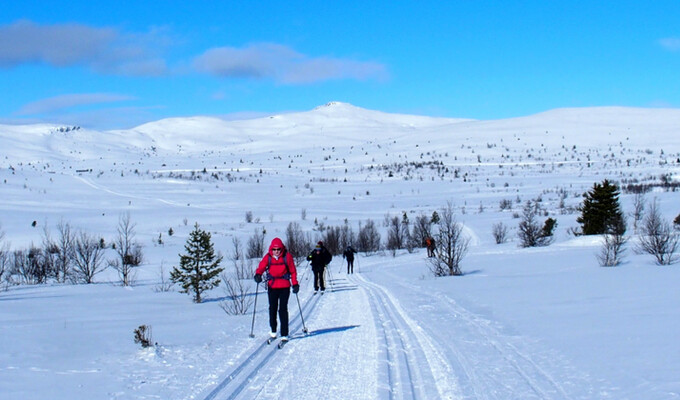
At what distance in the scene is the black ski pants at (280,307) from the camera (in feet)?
28.9

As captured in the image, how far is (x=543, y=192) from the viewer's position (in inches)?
2367

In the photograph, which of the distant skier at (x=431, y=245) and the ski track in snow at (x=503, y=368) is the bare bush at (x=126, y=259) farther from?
the ski track in snow at (x=503, y=368)

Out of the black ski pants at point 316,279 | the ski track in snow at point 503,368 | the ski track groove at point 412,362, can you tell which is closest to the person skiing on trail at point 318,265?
the black ski pants at point 316,279

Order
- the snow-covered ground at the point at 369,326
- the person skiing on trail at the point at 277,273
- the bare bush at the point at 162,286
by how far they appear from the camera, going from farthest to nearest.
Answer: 1. the bare bush at the point at 162,286
2. the person skiing on trail at the point at 277,273
3. the snow-covered ground at the point at 369,326

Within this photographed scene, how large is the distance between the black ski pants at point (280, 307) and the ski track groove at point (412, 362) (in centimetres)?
151

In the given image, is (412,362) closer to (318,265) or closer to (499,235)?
(318,265)

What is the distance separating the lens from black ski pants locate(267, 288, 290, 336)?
28.9ft

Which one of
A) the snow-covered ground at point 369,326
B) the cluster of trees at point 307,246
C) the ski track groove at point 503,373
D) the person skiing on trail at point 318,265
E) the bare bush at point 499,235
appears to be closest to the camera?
the ski track groove at point 503,373

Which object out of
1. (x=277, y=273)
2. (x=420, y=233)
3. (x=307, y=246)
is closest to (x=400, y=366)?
(x=277, y=273)

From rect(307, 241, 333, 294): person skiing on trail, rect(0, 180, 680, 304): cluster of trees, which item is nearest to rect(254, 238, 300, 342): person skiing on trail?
rect(0, 180, 680, 304): cluster of trees

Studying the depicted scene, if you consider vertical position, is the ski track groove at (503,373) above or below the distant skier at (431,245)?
below

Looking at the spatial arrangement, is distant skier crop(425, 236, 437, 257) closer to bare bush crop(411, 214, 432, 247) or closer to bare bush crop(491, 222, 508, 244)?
bare bush crop(491, 222, 508, 244)

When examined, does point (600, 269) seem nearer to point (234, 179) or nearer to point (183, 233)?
point (183, 233)

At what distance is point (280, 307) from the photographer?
29.3ft
